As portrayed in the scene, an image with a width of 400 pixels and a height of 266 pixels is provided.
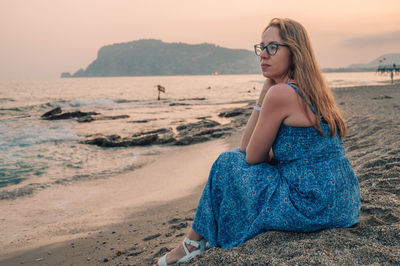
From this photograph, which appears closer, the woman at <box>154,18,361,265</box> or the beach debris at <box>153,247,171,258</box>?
the woman at <box>154,18,361,265</box>

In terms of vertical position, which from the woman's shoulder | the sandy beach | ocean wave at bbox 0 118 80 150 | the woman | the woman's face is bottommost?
the sandy beach

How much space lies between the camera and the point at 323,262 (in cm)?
170

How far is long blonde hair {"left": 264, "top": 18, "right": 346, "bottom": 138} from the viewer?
1.95 m

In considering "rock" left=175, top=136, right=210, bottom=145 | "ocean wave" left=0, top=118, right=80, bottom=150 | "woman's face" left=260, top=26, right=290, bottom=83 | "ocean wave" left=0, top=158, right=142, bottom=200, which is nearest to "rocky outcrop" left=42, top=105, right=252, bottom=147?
"rock" left=175, top=136, right=210, bottom=145

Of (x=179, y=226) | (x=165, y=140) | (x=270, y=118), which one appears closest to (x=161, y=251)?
(x=179, y=226)

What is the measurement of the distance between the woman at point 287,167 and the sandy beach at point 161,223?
13 cm

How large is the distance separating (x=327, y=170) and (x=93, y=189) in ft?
13.8

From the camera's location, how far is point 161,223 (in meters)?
3.51

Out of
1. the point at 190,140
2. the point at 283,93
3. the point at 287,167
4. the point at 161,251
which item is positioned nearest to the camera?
the point at 283,93

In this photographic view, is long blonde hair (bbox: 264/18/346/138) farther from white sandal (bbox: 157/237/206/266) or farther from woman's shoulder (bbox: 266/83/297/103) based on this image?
white sandal (bbox: 157/237/206/266)

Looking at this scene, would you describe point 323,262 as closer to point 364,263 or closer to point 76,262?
point 364,263

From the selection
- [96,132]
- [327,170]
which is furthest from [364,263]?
[96,132]

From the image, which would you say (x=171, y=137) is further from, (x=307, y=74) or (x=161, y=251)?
(x=307, y=74)

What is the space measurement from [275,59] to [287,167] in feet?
2.41
